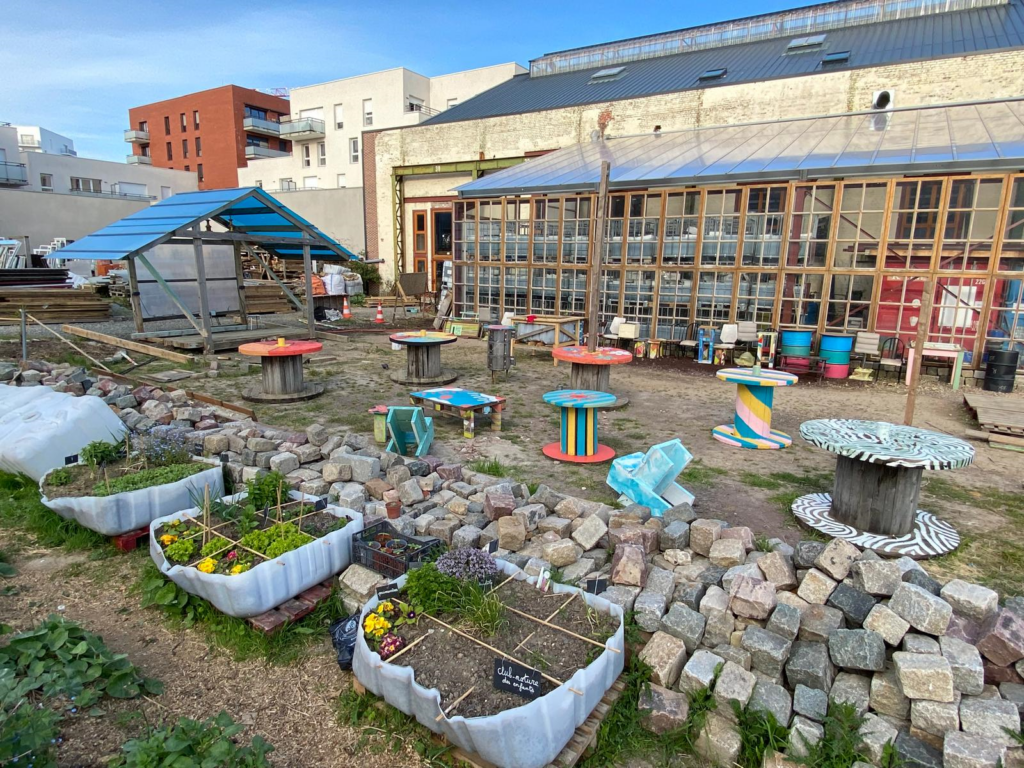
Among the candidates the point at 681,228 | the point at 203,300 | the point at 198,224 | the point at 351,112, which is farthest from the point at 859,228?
the point at 351,112

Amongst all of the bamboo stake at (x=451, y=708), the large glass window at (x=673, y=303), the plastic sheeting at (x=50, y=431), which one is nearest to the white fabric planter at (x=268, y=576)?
the bamboo stake at (x=451, y=708)

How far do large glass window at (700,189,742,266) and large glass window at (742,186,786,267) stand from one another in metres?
0.24

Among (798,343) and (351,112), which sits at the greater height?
(351,112)

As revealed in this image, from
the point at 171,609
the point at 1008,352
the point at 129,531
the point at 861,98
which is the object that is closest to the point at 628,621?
the point at 171,609

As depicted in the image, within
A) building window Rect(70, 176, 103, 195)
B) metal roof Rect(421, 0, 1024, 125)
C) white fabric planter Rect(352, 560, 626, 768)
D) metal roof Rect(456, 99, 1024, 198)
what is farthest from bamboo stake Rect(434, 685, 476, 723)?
building window Rect(70, 176, 103, 195)

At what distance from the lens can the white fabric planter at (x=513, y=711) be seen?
257cm

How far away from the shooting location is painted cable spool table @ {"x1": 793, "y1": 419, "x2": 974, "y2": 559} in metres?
4.33

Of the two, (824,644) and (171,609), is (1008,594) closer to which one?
(824,644)

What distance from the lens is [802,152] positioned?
13.0 metres

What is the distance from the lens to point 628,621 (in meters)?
3.46

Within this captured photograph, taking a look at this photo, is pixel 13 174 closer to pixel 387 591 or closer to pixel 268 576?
pixel 268 576

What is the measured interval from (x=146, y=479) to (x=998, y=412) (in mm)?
10093

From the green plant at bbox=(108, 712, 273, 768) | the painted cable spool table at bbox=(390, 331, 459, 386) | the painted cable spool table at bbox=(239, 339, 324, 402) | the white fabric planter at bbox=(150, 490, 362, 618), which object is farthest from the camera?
the painted cable spool table at bbox=(390, 331, 459, 386)

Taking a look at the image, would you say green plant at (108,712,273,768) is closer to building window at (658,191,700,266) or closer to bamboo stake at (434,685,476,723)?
bamboo stake at (434,685,476,723)
